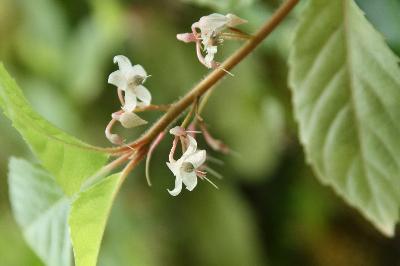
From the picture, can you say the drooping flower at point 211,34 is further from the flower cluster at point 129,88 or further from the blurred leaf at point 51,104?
the blurred leaf at point 51,104

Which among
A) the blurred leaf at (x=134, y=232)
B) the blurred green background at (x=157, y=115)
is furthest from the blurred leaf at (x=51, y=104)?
the blurred leaf at (x=134, y=232)

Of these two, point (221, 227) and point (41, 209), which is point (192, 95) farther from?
point (221, 227)

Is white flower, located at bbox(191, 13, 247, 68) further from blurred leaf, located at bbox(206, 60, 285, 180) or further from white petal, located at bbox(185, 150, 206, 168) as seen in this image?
blurred leaf, located at bbox(206, 60, 285, 180)

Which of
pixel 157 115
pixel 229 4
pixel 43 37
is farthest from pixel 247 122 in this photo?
pixel 229 4

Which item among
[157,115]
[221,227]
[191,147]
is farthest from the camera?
[221,227]

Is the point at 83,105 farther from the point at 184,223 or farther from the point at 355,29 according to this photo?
the point at 355,29

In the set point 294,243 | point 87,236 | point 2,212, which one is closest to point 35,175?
point 87,236
